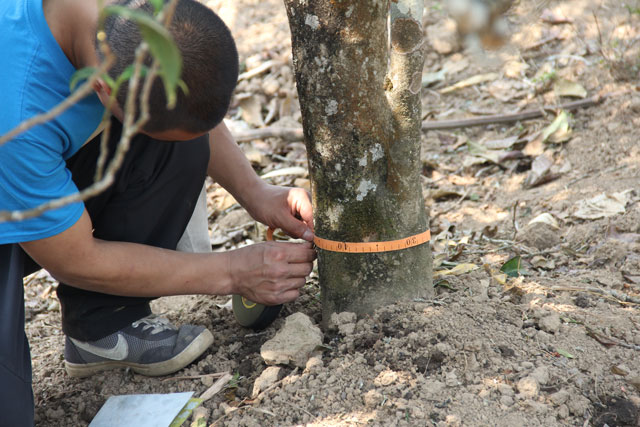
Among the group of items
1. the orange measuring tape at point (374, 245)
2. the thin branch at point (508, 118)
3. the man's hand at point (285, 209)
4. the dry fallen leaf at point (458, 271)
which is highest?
the thin branch at point (508, 118)

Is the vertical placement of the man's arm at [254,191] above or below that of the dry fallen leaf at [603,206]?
above

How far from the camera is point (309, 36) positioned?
172cm

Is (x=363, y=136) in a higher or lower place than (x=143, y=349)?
higher

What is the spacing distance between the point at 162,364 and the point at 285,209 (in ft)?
2.34

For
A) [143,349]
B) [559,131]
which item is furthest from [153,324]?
[559,131]

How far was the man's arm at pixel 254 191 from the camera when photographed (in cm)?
225

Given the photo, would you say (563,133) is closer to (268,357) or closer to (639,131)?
(639,131)

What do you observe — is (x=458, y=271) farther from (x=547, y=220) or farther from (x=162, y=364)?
(x=162, y=364)

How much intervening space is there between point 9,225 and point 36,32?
525 millimetres

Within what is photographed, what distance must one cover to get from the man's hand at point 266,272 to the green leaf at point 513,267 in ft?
2.77

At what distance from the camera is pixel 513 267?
2.31m

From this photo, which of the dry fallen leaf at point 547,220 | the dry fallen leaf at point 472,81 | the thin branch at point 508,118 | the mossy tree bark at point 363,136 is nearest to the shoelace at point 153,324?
the mossy tree bark at point 363,136

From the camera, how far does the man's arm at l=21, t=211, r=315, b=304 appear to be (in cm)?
182

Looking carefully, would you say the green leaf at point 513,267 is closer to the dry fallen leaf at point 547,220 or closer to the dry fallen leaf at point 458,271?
the dry fallen leaf at point 458,271
